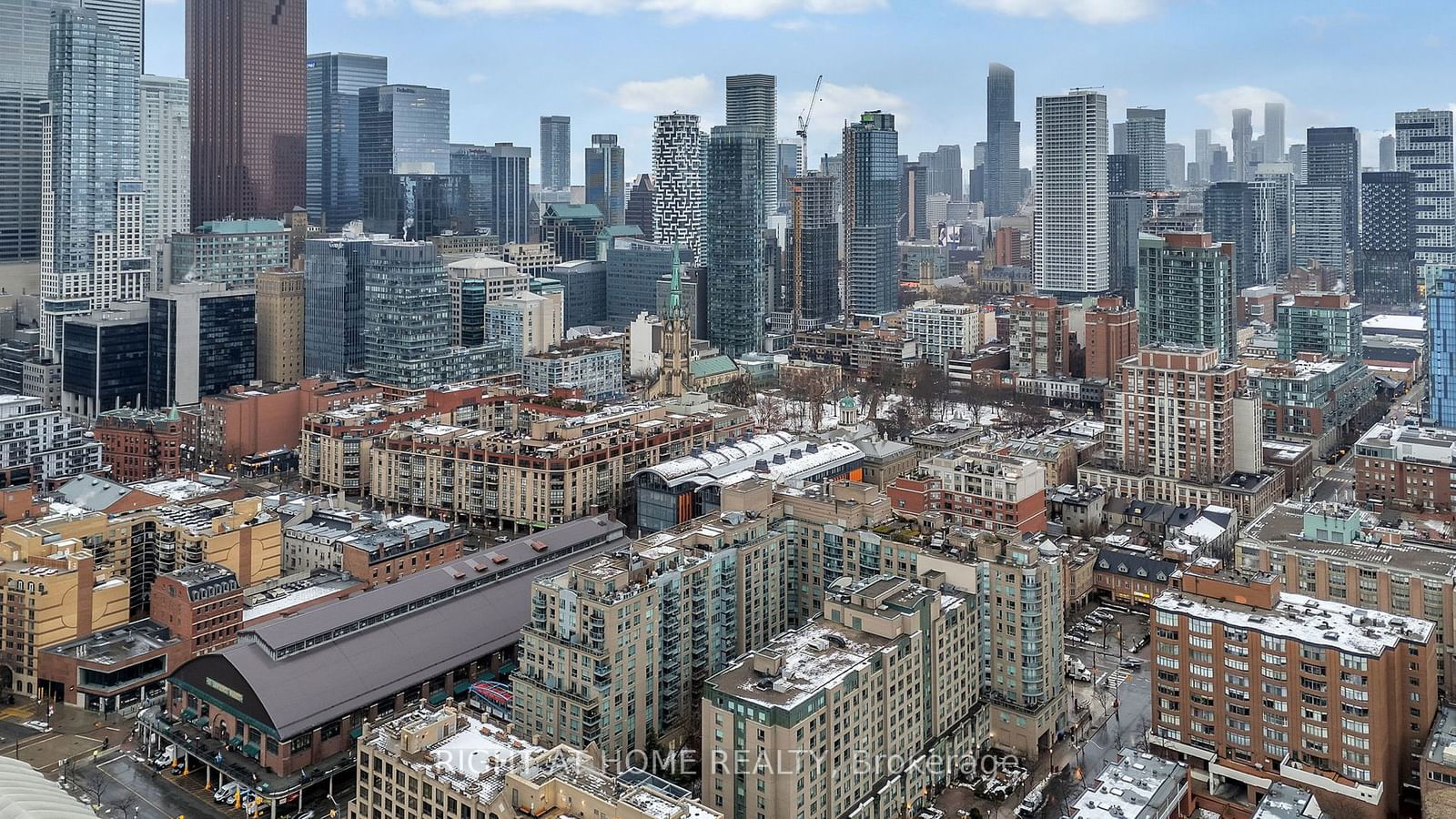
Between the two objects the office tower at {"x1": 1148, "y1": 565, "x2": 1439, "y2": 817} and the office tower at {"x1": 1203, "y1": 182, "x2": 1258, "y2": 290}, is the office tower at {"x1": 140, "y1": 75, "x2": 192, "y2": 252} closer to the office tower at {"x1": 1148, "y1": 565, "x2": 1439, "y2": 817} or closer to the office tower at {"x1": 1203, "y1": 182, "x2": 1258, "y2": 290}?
the office tower at {"x1": 1148, "y1": 565, "x2": 1439, "y2": 817}

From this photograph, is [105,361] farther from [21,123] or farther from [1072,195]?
[1072,195]

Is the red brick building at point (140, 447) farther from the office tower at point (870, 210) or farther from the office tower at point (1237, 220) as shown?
the office tower at point (1237, 220)

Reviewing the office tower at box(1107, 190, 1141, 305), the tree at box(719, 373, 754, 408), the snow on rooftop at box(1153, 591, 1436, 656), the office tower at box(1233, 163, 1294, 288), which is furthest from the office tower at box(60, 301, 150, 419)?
the office tower at box(1233, 163, 1294, 288)

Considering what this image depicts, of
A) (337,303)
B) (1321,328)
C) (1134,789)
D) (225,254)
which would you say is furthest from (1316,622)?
(225,254)

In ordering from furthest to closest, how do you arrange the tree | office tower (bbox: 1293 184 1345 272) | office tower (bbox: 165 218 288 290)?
office tower (bbox: 1293 184 1345 272) < office tower (bbox: 165 218 288 290) < the tree

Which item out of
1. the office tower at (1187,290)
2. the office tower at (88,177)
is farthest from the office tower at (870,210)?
the office tower at (88,177)

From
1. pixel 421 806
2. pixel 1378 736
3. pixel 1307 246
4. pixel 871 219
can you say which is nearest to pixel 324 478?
pixel 421 806
